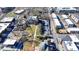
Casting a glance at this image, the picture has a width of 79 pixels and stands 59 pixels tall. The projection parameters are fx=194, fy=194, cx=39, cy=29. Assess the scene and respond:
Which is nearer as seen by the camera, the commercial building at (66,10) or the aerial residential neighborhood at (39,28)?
the aerial residential neighborhood at (39,28)

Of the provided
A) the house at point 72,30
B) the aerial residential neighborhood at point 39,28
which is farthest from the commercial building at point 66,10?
the house at point 72,30

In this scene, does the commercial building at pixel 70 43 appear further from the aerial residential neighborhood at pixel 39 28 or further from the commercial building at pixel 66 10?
the commercial building at pixel 66 10

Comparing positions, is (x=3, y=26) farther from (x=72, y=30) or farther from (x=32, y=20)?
(x=72, y=30)

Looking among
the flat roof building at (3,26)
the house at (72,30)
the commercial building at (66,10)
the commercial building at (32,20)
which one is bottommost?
the house at (72,30)

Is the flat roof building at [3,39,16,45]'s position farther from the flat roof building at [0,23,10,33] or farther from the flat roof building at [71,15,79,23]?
the flat roof building at [71,15,79,23]

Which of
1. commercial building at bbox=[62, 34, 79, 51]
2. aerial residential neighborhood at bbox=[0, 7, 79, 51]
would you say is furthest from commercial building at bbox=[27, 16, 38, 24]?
commercial building at bbox=[62, 34, 79, 51]

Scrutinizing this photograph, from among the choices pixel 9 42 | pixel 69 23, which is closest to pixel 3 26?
pixel 9 42
